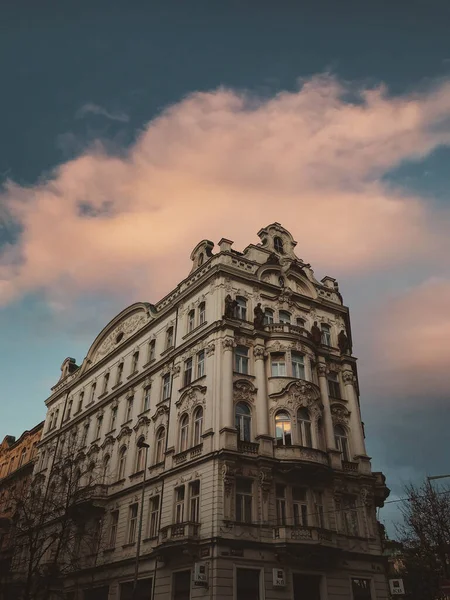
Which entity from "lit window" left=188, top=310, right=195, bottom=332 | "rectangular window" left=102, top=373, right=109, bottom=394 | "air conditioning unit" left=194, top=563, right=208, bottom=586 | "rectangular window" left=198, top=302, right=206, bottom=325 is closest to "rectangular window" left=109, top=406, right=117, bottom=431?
"rectangular window" left=102, top=373, right=109, bottom=394

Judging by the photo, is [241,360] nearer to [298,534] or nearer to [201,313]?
[201,313]

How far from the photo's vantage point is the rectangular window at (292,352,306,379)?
120 ft

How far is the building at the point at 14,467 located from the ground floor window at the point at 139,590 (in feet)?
85.8

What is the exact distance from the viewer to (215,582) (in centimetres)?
2695

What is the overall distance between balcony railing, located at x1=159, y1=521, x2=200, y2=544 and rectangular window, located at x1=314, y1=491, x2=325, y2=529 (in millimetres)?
7749

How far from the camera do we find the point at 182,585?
29328 millimetres

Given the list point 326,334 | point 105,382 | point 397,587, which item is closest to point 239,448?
point 397,587

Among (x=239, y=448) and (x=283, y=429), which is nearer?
(x=239, y=448)

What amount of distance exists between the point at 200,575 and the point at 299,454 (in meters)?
9.14

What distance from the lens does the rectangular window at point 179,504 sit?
31.8 m

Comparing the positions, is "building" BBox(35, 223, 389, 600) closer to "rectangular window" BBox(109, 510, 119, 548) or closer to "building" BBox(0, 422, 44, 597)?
"rectangular window" BBox(109, 510, 119, 548)

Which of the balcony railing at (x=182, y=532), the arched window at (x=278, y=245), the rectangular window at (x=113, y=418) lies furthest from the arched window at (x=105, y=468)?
the arched window at (x=278, y=245)

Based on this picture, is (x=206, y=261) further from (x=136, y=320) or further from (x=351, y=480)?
(x=351, y=480)

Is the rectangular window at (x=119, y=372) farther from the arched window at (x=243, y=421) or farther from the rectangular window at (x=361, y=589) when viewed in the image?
the rectangular window at (x=361, y=589)
